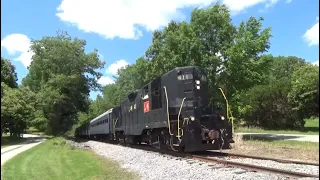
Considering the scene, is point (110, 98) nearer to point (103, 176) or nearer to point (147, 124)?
point (147, 124)

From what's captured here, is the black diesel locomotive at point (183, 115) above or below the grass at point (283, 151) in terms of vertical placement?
above

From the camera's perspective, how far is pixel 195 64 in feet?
99.0

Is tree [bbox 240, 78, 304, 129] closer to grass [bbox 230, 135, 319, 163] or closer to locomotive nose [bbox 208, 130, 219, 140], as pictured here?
grass [bbox 230, 135, 319, 163]

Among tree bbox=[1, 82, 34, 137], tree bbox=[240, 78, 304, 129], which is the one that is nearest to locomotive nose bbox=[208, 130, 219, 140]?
tree bbox=[1, 82, 34, 137]

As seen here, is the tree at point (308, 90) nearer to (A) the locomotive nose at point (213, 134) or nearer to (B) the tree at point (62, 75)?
(A) the locomotive nose at point (213, 134)

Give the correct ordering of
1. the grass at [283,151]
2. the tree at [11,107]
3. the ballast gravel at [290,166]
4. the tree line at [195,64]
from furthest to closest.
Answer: the tree line at [195,64] → the grass at [283,151] → the ballast gravel at [290,166] → the tree at [11,107]

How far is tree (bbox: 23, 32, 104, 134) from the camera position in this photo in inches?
1896

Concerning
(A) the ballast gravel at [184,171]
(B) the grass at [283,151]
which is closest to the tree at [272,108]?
(B) the grass at [283,151]

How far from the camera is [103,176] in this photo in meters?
11.4

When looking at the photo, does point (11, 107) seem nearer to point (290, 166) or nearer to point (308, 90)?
point (290, 166)

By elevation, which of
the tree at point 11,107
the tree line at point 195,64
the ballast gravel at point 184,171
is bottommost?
the ballast gravel at point 184,171

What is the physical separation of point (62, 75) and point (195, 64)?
79.4 feet

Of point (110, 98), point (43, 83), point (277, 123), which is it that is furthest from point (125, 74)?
point (277, 123)

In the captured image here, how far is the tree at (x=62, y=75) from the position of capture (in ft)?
158
